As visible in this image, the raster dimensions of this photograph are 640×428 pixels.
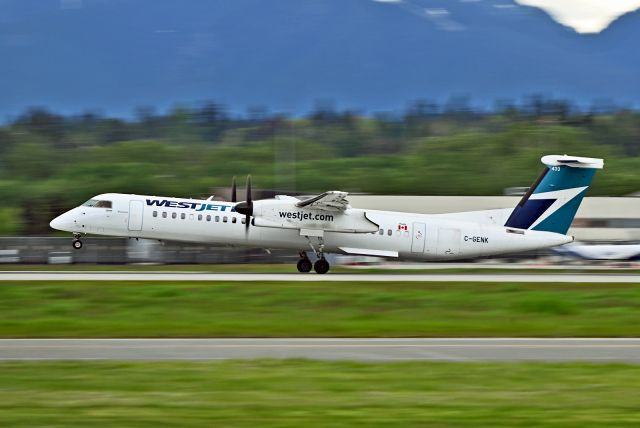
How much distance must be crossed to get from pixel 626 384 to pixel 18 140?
469 ft

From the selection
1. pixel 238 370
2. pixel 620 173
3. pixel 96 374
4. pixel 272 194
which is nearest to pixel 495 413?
pixel 238 370

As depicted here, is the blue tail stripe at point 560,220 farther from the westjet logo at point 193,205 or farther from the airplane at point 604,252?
the westjet logo at point 193,205

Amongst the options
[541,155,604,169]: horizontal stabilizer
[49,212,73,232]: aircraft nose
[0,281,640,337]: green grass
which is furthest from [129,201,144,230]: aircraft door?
[541,155,604,169]: horizontal stabilizer

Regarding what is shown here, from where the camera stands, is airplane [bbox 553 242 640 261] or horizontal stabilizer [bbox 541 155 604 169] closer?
horizontal stabilizer [bbox 541 155 604 169]

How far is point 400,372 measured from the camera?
15.7 meters

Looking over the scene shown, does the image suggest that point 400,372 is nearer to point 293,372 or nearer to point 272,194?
point 293,372

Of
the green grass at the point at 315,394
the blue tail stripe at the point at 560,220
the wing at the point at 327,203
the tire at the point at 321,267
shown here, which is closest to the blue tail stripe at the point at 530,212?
the blue tail stripe at the point at 560,220

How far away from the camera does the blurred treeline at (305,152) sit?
9069cm

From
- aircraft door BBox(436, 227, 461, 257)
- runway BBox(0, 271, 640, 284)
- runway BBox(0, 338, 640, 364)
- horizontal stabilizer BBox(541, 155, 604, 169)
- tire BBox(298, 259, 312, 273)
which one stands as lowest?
runway BBox(0, 338, 640, 364)

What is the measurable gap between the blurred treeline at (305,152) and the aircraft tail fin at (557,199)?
3873 centimetres

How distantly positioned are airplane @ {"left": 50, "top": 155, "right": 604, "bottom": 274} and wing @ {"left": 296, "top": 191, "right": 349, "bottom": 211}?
0.04m

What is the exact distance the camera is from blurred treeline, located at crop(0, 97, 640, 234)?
90688 millimetres

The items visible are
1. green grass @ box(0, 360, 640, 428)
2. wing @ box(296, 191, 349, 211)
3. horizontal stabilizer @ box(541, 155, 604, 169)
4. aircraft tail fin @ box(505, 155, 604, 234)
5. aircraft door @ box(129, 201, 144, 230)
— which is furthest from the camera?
aircraft tail fin @ box(505, 155, 604, 234)

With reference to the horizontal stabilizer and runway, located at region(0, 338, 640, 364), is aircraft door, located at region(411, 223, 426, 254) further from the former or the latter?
runway, located at region(0, 338, 640, 364)
